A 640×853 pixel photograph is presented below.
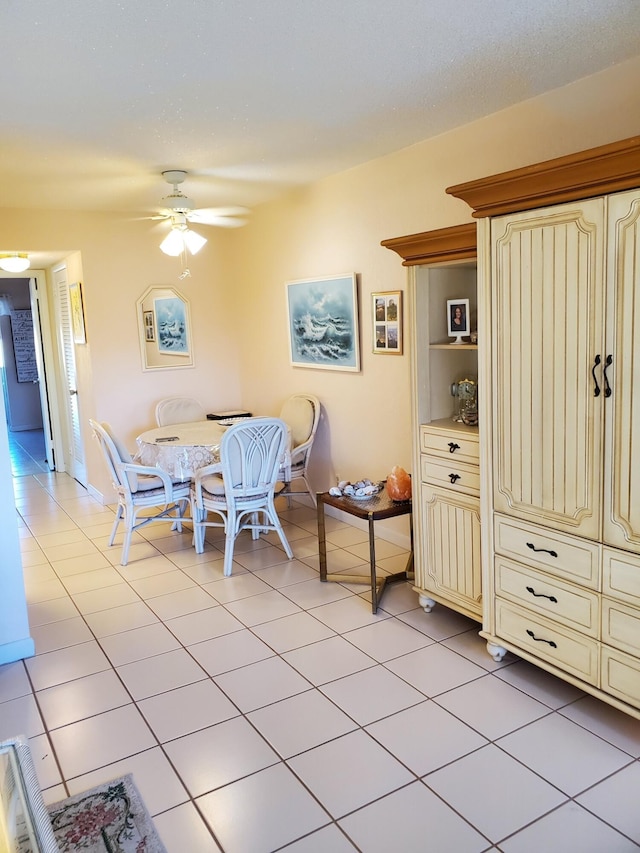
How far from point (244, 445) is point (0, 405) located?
143cm

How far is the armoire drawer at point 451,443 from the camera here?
113 inches

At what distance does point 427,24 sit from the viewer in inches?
86.8

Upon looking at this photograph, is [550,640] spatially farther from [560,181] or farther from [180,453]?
[180,453]

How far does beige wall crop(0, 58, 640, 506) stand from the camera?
3.08 metres

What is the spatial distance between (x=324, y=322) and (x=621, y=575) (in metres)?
2.94

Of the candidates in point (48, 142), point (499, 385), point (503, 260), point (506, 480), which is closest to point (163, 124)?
point (48, 142)

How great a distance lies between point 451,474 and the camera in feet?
9.91

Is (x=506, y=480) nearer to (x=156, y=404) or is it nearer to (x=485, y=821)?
(x=485, y=821)

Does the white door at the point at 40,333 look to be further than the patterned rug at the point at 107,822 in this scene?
Yes

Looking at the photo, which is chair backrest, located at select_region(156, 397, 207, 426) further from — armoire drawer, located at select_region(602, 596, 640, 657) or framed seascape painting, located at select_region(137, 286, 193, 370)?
armoire drawer, located at select_region(602, 596, 640, 657)

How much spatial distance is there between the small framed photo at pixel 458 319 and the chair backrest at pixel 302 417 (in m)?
1.89

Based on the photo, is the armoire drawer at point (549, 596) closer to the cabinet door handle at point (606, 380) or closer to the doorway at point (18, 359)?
the cabinet door handle at point (606, 380)

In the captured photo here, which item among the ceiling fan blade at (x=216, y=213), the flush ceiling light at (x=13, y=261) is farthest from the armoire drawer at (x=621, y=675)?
the flush ceiling light at (x=13, y=261)

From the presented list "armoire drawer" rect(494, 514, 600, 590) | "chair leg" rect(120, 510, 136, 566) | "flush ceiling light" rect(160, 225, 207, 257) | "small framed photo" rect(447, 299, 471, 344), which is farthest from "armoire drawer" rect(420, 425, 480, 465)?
"flush ceiling light" rect(160, 225, 207, 257)
